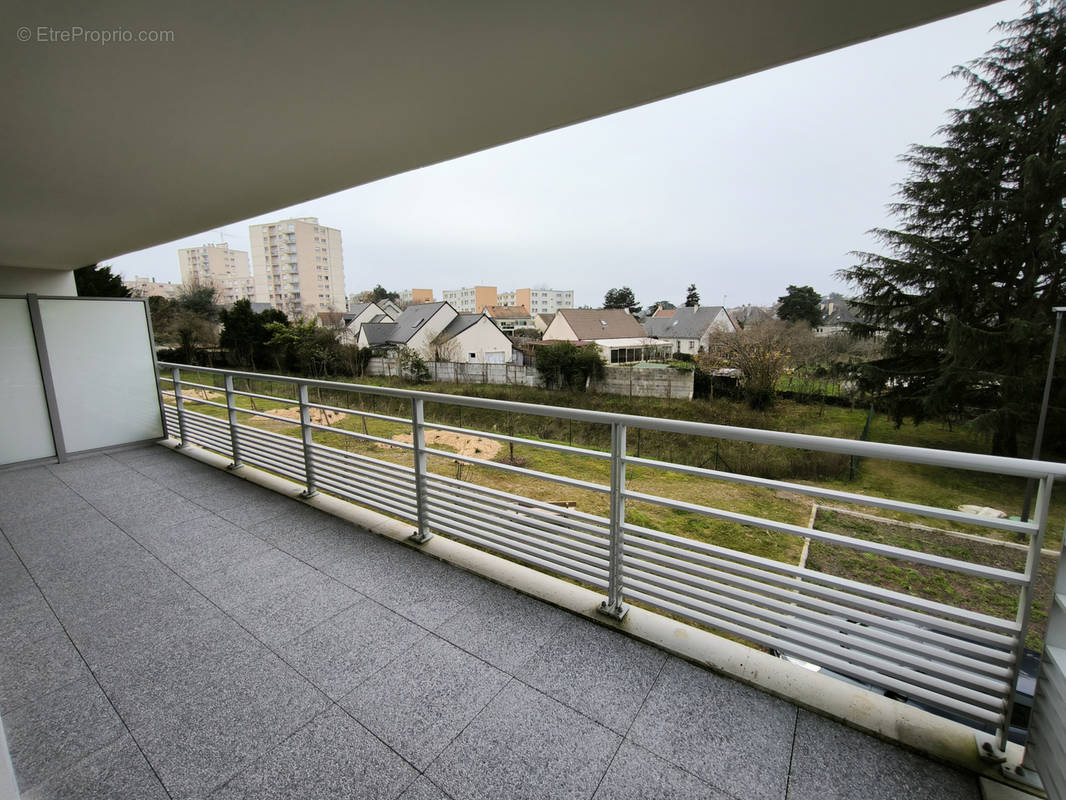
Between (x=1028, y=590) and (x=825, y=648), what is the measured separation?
1.77ft

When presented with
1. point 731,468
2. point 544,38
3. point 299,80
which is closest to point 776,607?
point 544,38

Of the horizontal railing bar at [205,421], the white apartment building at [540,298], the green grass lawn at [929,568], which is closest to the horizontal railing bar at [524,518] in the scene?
the horizontal railing bar at [205,421]

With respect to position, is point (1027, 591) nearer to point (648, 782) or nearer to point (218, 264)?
point (648, 782)

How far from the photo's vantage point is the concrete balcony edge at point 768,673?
1.28 metres

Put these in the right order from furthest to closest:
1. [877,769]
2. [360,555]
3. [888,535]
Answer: [888,535] → [360,555] → [877,769]

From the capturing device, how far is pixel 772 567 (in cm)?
152

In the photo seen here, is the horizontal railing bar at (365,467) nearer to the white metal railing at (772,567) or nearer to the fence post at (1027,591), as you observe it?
the white metal railing at (772,567)

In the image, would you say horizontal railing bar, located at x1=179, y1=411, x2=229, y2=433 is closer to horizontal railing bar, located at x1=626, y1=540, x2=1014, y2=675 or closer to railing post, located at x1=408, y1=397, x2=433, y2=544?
railing post, located at x1=408, y1=397, x2=433, y2=544

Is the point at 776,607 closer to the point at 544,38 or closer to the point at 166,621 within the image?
the point at 544,38

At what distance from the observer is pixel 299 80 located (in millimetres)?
1483

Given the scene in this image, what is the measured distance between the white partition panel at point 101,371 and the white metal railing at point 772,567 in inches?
152

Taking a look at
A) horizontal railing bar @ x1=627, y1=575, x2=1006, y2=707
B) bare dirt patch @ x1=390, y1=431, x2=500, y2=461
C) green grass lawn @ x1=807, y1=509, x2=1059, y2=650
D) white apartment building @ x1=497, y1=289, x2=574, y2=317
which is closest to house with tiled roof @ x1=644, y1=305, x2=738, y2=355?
bare dirt patch @ x1=390, y1=431, x2=500, y2=461

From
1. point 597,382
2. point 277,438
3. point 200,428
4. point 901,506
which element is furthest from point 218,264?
point 901,506

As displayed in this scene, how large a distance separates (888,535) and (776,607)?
7689 mm
